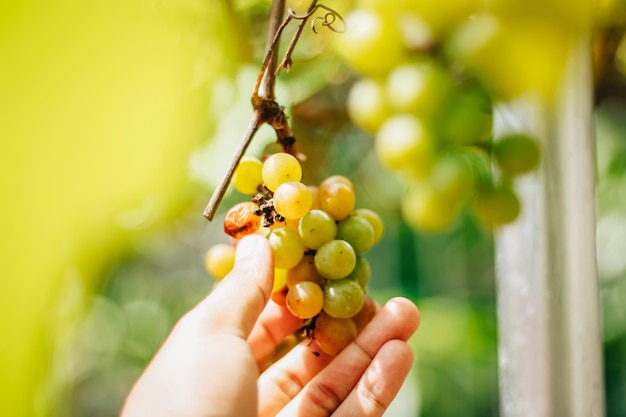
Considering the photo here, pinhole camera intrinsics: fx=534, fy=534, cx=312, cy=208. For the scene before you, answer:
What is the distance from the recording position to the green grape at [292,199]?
1.69 feet

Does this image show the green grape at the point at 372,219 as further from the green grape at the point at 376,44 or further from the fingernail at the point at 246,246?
the green grape at the point at 376,44

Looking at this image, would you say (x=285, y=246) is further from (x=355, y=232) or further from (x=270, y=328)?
(x=270, y=328)

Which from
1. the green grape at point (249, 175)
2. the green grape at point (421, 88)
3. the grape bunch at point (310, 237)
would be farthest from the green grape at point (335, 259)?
the green grape at point (421, 88)

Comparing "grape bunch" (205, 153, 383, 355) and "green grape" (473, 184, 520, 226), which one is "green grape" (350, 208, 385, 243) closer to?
"grape bunch" (205, 153, 383, 355)

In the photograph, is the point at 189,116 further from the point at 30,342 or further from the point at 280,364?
the point at 30,342

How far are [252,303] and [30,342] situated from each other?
25cm

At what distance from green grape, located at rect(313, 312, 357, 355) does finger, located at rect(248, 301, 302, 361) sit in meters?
0.11

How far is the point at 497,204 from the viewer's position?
0.46 m

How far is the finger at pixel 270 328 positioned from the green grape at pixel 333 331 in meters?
0.11

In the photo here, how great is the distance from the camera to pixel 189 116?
78 centimetres

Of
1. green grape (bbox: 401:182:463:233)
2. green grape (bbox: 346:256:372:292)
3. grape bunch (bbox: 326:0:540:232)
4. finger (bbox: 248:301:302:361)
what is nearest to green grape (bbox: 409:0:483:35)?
grape bunch (bbox: 326:0:540:232)

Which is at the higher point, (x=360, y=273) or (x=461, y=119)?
(x=461, y=119)

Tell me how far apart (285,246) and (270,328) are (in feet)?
0.66

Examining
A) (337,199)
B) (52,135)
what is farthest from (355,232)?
(52,135)
